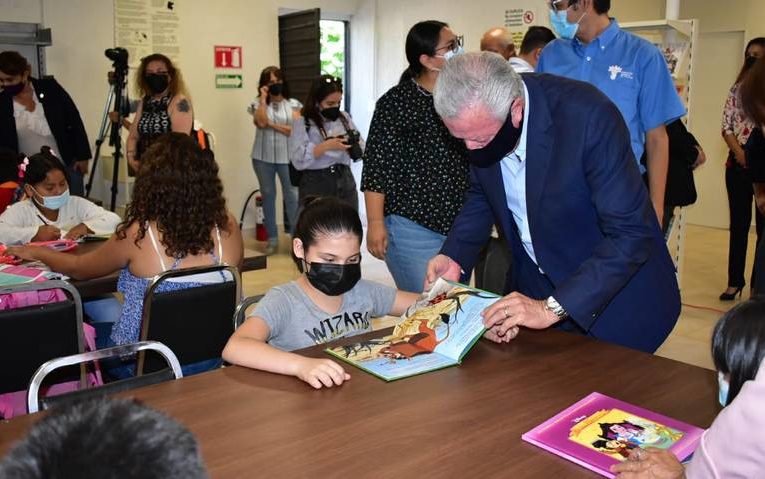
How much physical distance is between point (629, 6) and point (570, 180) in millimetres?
6029

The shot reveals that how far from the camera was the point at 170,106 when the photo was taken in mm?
5066

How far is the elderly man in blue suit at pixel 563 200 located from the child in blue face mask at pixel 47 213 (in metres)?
2.09

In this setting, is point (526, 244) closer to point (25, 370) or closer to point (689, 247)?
point (25, 370)

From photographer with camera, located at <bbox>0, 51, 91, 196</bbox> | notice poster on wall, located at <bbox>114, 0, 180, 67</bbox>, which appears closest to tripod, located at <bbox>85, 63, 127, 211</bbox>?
notice poster on wall, located at <bbox>114, 0, 180, 67</bbox>

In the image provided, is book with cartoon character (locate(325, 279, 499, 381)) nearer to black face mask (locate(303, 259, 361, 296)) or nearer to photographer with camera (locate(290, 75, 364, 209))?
black face mask (locate(303, 259, 361, 296))

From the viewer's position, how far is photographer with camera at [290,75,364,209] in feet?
17.5

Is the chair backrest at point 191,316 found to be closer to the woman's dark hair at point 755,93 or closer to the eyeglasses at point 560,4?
the eyeglasses at point 560,4

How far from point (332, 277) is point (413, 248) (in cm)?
84

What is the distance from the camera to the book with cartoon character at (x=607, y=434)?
1.19 m

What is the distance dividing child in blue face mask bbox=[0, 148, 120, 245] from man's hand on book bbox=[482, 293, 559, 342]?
2291 millimetres

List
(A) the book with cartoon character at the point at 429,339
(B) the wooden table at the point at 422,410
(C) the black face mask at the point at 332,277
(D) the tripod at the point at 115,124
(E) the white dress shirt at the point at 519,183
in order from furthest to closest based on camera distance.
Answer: (D) the tripod at the point at 115,124 < (C) the black face mask at the point at 332,277 < (E) the white dress shirt at the point at 519,183 < (A) the book with cartoon character at the point at 429,339 < (B) the wooden table at the point at 422,410

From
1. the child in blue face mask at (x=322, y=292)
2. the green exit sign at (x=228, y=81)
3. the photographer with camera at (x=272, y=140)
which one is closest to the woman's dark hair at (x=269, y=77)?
the photographer with camera at (x=272, y=140)

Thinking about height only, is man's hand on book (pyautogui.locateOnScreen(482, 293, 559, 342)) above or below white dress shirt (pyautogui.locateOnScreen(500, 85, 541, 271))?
below

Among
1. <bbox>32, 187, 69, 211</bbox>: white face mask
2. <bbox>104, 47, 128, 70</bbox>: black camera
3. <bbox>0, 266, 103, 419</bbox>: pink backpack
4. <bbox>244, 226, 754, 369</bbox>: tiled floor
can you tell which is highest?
<bbox>104, 47, 128, 70</bbox>: black camera
